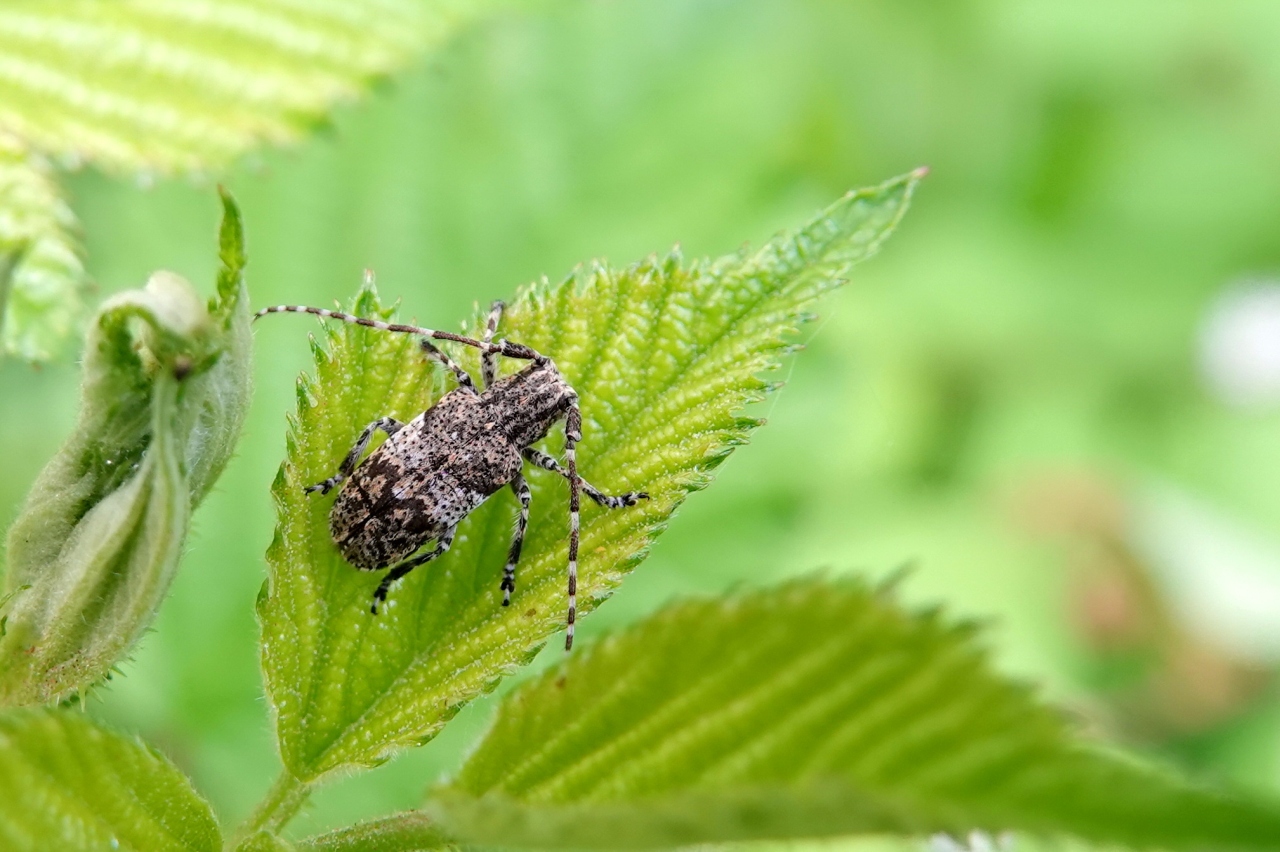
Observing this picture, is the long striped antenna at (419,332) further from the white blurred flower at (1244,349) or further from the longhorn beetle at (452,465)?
the white blurred flower at (1244,349)

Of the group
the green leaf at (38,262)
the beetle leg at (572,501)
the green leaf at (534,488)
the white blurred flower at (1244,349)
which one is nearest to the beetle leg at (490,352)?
the green leaf at (534,488)

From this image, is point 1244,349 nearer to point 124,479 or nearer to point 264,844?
point 264,844

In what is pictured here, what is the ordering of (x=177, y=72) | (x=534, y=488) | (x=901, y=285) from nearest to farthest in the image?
(x=534, y=488) → (x=177, y=72) → (x=901, y=285)

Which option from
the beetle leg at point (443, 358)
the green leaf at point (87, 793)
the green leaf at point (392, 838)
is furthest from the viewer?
the beetle leg at point (443, 358)

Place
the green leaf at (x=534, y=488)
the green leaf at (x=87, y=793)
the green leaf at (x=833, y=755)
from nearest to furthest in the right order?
the green leaf at (x=833, y=755) < the green leaf at (x=87, y=793) < the green leaf at (x=534, y=488)

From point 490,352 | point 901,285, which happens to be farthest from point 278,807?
point 901,285

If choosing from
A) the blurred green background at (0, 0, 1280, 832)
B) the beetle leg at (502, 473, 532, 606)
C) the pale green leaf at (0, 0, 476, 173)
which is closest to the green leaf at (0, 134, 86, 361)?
the pale green leaf at (0, 0, 476, 173)
